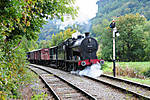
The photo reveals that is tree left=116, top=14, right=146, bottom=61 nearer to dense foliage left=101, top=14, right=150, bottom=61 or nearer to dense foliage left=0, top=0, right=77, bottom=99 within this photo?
dense foliage left=101, top=14, right=150, bottom=61

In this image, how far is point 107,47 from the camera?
26781 mm

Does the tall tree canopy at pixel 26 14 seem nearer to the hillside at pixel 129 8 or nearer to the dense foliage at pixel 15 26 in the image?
the dense foliage at pixel 15 26

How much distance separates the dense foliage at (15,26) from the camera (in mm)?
2941

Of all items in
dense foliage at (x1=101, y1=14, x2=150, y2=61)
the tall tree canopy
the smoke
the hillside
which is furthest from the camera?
the hillside

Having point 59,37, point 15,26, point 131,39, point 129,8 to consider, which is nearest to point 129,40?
point 131,39

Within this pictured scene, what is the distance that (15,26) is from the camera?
4277 millimetres

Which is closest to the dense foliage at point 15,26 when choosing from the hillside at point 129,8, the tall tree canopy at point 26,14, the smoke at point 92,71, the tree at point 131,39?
the tall tree canopy at point 26,14

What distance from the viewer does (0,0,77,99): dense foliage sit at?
294 centimetres

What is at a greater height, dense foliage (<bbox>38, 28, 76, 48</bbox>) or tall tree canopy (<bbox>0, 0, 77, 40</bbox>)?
dense foliage (<bbox>38, 28, 76, 48</bbox>)

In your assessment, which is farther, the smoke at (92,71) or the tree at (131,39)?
the tree at (131,39)

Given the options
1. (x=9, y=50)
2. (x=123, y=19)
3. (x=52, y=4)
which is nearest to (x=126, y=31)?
(x=123, y=19)

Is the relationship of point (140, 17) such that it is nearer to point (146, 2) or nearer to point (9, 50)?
point (9, 50)

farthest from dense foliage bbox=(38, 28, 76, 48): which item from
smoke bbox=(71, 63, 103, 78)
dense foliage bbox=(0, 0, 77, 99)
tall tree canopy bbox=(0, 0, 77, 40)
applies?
dense foliage bbox=(0, 0, 77, 99)

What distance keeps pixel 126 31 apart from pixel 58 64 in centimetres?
1400
